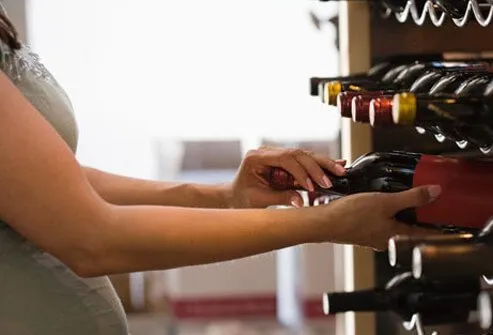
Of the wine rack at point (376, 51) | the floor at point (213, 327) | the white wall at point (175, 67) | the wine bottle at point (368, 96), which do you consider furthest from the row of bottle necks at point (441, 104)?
the white wall at point (175, 67)

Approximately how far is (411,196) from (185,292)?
6.18 ft

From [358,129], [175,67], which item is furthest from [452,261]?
[175,67]

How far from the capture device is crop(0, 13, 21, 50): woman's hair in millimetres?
869

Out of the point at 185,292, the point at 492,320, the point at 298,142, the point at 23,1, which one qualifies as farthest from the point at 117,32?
the point at 492,320

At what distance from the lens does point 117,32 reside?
2.73 metres

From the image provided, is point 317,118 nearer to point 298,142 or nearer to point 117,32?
point 298,142

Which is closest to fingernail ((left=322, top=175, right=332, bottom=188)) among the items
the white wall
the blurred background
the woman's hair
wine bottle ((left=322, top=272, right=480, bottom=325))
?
wine bottle ((left=322, top=272, right=480, bottom=325))

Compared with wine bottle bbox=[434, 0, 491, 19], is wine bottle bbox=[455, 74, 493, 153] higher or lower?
lower

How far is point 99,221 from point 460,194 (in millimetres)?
289

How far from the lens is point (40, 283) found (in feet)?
2.87

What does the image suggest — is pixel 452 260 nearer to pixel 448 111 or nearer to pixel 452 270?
pixel 452 270

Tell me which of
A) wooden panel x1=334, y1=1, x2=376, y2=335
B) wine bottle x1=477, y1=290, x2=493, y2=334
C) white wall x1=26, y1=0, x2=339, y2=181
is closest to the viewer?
wine bottle x1=477, y1=290, x2=493, y2=334

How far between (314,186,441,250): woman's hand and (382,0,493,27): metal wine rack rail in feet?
0.53

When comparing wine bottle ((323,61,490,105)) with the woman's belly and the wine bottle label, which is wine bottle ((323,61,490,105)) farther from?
the woman's belly
